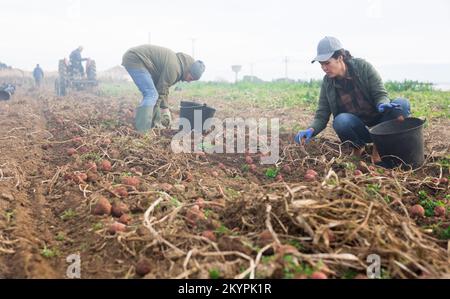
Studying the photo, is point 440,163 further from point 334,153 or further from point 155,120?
point 155,120

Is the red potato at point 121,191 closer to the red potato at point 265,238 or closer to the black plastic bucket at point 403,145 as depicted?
the red potato at point 265,238

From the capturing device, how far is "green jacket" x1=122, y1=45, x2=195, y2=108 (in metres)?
5.65

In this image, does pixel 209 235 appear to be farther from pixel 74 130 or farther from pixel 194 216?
pixel 74 130

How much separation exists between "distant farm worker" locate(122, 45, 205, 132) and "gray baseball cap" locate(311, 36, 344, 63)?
2.22m

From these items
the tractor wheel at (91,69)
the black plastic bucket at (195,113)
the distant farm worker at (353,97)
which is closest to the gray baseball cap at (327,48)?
the distant farm worker at (353,97)

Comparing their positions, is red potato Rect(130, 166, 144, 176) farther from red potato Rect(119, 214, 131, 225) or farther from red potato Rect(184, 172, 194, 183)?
red potato Rect(119, 214, 131, 225)

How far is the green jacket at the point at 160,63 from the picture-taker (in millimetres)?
5648

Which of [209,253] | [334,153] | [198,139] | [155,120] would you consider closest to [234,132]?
[198,139]

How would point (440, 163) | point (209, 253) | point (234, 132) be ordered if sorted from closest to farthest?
point (209, 253) → point (440, 163) → point (234, 132)

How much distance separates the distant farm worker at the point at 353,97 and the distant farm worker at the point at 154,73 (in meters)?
2.15

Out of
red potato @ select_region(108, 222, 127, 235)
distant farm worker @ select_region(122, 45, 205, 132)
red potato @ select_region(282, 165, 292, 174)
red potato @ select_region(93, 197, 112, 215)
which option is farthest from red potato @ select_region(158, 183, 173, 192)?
distant farm worker @ select_region(122, 45, 205, 132)

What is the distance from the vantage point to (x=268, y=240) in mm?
1939

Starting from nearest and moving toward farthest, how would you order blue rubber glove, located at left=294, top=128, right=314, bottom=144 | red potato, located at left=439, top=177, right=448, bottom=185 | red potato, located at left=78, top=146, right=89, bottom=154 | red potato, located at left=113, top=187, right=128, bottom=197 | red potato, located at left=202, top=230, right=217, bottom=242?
red potato, located at left=202, top=230, right=217, bottom=242 < red potato, located at left=113, top=187, right=128, bottom=197 < red potato, located at left=439, top=177, right=448, bottom=185 < blue rubber glove, located at left=294, top=128, right=314, bottom=144 < red potato, located at left=78, top=146, right=89, bottom=154
